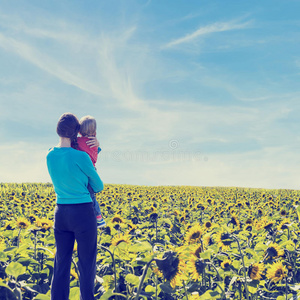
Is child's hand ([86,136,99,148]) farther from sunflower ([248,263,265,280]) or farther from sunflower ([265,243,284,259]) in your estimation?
sunflower ([265,243,284,259])

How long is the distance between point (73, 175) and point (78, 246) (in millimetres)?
867

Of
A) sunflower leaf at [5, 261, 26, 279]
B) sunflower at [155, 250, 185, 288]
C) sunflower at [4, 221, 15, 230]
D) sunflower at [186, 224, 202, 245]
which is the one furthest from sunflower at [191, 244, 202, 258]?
sunflower at [4, 221, 15, 230]

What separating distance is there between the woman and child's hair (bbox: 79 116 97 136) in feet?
0.39

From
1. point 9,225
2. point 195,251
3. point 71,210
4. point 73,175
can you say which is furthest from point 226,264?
point 9,225

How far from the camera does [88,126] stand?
441 cm

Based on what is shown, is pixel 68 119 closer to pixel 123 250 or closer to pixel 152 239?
pixel 123 250

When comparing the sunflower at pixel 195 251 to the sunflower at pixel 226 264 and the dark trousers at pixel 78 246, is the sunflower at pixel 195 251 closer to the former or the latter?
the sunflower at pixel 226 264

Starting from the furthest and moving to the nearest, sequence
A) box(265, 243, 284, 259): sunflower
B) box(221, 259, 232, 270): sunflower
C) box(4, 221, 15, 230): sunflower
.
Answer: box(4, 221, 15, 230): sunflower, box(265, 243, 284, 259): sunflower, box(221, 259, 232, 270): sunflower

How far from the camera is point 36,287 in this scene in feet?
13.9

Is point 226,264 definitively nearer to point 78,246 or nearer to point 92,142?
point 78,246

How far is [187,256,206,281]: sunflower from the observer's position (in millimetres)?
3348

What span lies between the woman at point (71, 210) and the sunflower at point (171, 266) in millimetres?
1345

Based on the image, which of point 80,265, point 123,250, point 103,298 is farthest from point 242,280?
point 80,265

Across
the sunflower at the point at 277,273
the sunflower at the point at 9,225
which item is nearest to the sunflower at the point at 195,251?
the sunflower at the point at 277,273
